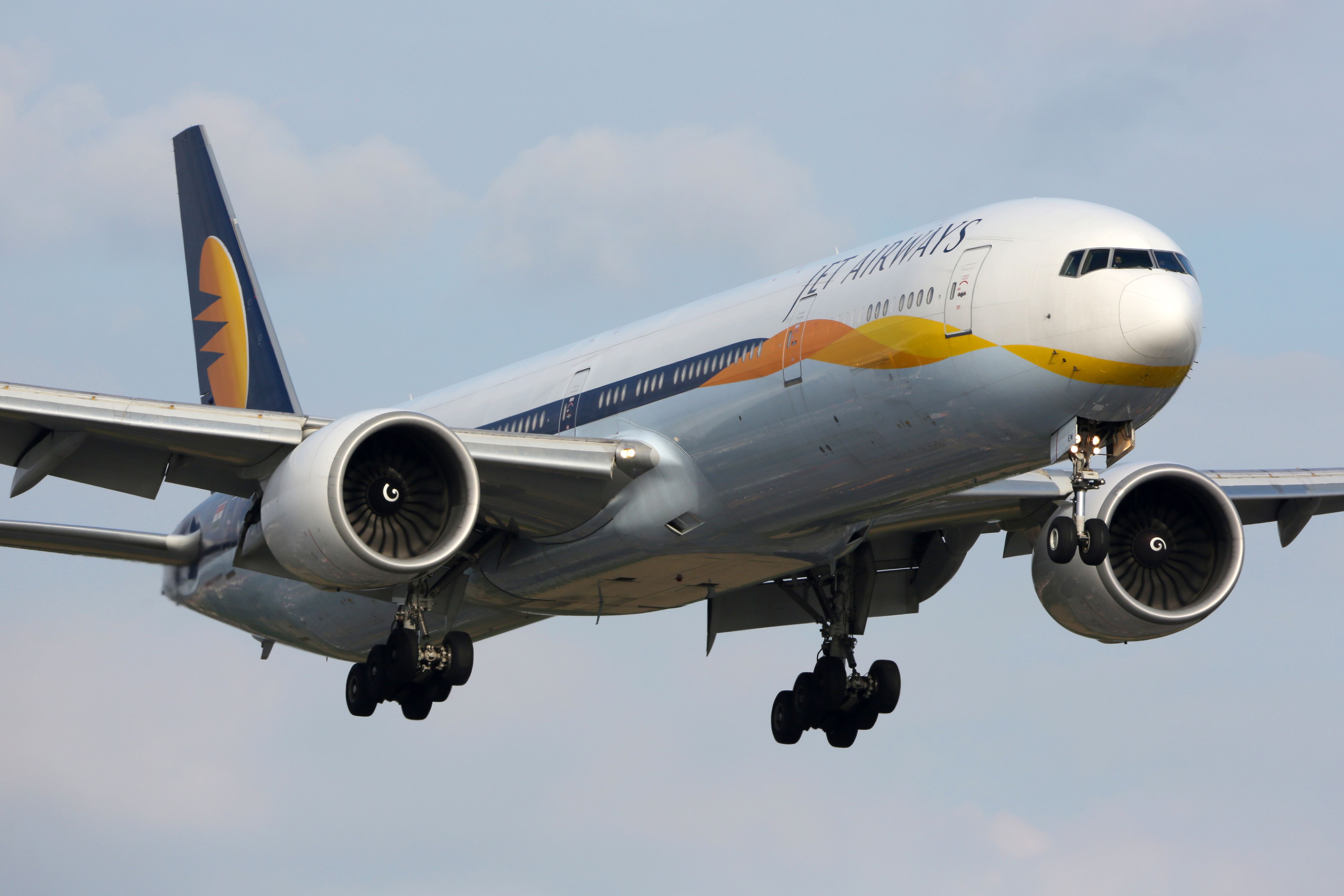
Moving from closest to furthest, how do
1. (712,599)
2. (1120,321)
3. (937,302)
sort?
(1120,321) < (937,302) < (712,599)

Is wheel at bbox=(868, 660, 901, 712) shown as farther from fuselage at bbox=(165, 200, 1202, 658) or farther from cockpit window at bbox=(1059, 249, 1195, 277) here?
cockpit window at bbox=(1059, 249, 1195, 277)

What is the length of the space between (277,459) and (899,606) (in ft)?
35.5

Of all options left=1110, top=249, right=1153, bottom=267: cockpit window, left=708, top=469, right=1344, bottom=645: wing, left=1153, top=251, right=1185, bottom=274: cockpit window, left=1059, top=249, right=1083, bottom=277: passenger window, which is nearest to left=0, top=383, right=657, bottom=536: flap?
left=708, top=469, right=1344, bottom=645: wing

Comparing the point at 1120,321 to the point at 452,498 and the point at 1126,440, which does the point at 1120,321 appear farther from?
the point at 452,498

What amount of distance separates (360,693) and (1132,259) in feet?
44.9

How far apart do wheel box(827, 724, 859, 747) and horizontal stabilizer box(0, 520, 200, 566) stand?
11.4 m

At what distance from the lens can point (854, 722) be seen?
29250mm

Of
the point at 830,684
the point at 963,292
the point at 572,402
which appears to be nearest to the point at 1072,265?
the point at 963,292

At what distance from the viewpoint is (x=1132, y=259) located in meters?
20.0

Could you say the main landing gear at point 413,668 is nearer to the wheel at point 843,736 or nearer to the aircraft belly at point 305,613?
the aircraft belly at point 305,613

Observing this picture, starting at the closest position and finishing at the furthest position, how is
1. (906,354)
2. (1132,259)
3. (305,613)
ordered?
(1132,259)
(906,354)
(305,613)

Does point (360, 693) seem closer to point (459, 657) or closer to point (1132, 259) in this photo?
point (459, 657)

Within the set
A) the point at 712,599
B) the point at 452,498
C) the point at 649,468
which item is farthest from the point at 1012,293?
the point at 712,599

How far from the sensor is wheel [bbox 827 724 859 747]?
29266 millimetres
